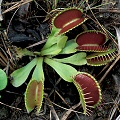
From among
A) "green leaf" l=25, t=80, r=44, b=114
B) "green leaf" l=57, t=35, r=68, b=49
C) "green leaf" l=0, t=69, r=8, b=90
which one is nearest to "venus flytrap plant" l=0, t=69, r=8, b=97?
"green leaf" l=0, t=69, r=8, b=90

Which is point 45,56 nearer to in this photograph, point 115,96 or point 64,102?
point 64,102

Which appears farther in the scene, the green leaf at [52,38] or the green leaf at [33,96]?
the green leaf at [52,38]

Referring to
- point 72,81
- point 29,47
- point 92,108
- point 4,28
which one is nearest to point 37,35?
point 29,47

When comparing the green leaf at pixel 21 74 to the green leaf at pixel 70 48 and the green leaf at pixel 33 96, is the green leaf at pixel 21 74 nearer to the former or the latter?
the green leaf at pixel 33 96

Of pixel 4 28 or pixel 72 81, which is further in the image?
pixel 4 28

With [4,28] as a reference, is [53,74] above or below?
below

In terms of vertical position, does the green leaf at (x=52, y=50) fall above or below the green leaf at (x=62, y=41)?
below

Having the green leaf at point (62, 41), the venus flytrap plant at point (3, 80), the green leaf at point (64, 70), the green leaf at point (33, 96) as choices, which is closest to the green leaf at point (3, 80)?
the venus flytrap plant at point (3, 80)

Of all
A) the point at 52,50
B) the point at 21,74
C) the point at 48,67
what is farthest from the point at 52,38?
the point at 21,74
